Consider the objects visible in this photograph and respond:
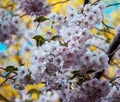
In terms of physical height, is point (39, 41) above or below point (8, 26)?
above

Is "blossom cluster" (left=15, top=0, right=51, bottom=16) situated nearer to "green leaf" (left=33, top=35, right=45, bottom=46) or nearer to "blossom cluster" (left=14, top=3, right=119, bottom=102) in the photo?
"blossom cluster" (left=14, top=3, right=119, bottom=102)

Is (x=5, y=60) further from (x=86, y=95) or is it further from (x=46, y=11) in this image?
(x=86, y=95)

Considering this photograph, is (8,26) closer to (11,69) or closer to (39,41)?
(11,69)

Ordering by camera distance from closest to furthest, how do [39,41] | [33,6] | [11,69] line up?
[39,41], [11,69], [33,6]

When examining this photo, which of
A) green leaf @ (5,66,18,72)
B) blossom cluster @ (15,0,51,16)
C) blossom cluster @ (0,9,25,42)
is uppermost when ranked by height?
blossom cluster @ (15,0,51,16)

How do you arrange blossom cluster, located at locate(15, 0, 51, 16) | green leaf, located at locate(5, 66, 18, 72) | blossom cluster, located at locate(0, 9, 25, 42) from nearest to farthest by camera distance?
green leaf, located at locate(5, 66, 18, 72) → blossom cluster, located at locate(15, 0, 51, 16) → blossom cluster, located at locate(0, 9, 25, 42)

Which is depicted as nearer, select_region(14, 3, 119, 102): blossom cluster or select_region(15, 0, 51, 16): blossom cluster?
select_region(14, 3, 119, 102): blossom cluster

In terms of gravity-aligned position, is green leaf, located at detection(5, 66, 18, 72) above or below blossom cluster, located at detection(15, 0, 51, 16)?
below

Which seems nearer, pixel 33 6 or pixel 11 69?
pixel 11 69

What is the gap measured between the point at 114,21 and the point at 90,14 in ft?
17.0

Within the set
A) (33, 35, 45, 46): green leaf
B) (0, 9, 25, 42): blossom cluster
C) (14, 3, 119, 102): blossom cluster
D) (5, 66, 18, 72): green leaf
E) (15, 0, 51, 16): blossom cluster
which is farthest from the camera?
(0, 9, 25, 42): blossom cluster

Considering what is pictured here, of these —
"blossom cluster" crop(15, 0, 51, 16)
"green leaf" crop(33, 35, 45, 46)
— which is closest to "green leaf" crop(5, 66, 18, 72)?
"green leaf" crop(33, 35, 45, 46)

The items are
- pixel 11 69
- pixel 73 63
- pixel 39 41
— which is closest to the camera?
pixel 73 63

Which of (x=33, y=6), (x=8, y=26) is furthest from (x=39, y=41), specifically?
(x=8, y=26)
